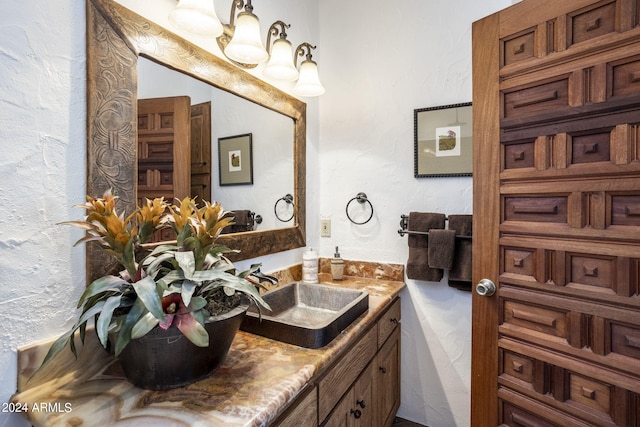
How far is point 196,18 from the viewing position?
977 millimetres

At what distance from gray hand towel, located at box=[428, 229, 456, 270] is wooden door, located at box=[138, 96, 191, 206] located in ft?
3.68

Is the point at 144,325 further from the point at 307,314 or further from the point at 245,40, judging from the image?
the point at 245,40

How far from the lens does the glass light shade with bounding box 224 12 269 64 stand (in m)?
1.14

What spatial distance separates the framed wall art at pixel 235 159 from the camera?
49.6 inches

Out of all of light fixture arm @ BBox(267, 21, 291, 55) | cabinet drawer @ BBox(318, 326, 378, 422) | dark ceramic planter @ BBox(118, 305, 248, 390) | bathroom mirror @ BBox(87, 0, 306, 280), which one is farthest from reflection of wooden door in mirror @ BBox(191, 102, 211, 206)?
cabinet drawer @ BBox(318, 326, 378, 422)

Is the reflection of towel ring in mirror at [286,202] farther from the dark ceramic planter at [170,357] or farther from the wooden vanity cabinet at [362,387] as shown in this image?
the dark ceramic planter at [170,357]

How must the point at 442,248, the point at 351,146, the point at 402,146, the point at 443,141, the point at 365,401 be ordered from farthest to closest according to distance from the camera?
the point at 351,146
the point at 402,146
the point at 443,141
the point at 442,248
the point at 365,401

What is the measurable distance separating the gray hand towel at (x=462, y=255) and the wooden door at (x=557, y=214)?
1.09ft

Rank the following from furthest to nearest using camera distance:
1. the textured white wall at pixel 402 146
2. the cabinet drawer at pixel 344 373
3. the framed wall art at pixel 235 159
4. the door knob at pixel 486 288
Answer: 1. the textured white wall at pixel 402 146
2. the framed wall art at pixel 235 159
3. the door knob at pixel 486 288
4. the cabinet drawer at pixel 344 373

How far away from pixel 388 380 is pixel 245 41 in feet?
5.38

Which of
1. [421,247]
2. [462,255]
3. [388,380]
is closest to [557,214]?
[462,255]

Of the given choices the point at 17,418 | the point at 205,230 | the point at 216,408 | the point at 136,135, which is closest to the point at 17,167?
the point at 136,135

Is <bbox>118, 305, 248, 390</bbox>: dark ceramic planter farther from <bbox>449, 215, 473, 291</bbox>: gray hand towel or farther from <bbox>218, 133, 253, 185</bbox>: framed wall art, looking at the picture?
<bbox>449, 215, 473, 291</bbox>: gray hand towel

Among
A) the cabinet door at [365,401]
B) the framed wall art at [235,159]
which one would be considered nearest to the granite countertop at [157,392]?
the cabinet door at [365,401]
